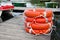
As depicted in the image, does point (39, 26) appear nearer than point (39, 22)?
Yes

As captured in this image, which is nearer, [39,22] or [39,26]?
[39,26]

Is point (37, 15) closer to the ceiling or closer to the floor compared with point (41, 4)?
closer to the ceiling

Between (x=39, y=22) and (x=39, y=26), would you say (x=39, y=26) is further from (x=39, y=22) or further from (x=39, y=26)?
(x=39, y=22)

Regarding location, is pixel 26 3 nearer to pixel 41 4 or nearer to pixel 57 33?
pixel 41 4

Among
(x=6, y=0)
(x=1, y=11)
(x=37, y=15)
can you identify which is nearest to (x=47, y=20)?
(x=37, y=15)

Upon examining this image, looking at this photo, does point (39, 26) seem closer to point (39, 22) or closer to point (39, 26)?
point (39, 26)

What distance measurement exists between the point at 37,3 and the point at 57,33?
23.5 ft

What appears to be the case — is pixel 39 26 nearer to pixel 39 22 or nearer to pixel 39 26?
pixel 39 26

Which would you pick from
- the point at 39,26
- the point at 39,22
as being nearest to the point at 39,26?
the point at 39,26

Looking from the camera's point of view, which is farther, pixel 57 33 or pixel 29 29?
pixel 29 29

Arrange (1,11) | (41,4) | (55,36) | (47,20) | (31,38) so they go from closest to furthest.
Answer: (55,36)
(31,38)
(47,20)
(1,11)
(41,4)

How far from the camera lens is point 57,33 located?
2.88 meters

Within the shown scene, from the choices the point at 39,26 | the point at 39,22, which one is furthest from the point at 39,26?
the point at 39,22

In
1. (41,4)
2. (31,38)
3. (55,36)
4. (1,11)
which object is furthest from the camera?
(41,4)
